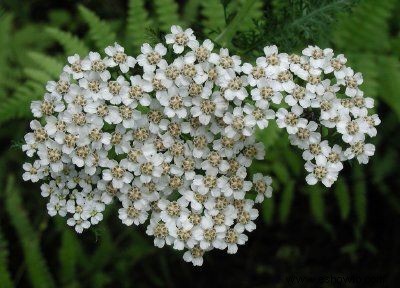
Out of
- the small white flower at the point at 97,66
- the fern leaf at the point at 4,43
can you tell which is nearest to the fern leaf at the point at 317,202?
the small white flower at the point at 97,66

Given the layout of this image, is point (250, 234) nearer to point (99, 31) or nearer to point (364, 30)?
point (364, 30)

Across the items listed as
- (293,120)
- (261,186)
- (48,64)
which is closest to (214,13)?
(48,64)

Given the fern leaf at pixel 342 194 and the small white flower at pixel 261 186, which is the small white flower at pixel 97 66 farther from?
the fern leaf at pixel 342 194

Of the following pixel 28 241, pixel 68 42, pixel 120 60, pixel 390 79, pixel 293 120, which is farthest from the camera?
pixel 28 241

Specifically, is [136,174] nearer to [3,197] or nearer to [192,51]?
[192,51]

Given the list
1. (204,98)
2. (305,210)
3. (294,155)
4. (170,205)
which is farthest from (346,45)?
(170,205)
